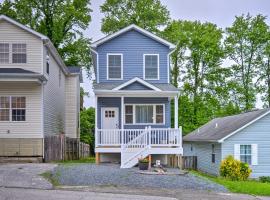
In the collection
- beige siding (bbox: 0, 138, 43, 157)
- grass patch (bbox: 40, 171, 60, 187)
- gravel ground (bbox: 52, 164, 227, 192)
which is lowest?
gravel ground (bbox: 52, 164, 227, 192)

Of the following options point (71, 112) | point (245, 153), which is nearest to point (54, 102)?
point (71, 112)

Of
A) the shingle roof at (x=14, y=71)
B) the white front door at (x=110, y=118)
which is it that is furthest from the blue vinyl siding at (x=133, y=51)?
the shingle roof at (x=14, y=71)

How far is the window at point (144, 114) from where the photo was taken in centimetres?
2753

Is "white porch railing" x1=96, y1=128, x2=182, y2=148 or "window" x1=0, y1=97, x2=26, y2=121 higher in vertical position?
"window" x1=0, y1=97, x2=26, y2=121

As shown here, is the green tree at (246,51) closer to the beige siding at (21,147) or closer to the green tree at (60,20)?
the green tree at (60,20)

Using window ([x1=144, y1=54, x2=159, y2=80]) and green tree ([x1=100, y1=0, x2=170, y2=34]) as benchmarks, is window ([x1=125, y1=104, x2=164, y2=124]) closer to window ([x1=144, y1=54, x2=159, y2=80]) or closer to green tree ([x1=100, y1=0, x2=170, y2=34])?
window ([x1=144, y1=54, x2=159, y2=80])

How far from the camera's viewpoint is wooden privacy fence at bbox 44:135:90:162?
27000 millimetres

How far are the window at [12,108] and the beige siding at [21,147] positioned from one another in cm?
124

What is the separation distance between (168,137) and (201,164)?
424 inches

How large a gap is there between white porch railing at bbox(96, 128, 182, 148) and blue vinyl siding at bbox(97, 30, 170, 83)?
420 cm

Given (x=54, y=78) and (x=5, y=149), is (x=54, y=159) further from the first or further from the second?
(x=54, y=78)

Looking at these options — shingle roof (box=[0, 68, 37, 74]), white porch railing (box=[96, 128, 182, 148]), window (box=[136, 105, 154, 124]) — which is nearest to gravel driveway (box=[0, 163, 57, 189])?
white porch railing (box=[96, 128, 182, 148])

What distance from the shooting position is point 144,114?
27578 mm

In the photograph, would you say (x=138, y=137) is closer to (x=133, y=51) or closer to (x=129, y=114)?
(x=129, y=114)
